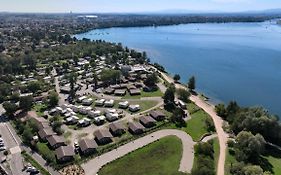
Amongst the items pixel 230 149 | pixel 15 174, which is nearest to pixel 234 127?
pixel 230 149

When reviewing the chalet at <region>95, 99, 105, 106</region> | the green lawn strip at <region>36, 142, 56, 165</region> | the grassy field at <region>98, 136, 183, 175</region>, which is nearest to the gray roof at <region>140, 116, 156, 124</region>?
the grassy field at <region>98, 136, 183, 175</region>

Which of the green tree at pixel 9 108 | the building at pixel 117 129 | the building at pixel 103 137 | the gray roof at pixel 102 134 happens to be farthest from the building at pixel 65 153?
the green tree at pixel 9 108

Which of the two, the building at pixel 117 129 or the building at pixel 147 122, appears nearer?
the building at pixel 117 129

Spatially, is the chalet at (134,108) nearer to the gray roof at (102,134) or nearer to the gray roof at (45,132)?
the gray roof at (102,134)

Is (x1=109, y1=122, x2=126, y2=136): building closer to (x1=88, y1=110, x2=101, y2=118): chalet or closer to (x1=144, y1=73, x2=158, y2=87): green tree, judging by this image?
(x1=88, y1=110, x2=101, y2=118): chalet

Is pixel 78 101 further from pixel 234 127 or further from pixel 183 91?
pixel 234 127

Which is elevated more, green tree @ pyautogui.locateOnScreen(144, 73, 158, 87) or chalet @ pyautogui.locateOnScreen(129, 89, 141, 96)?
green tree @ pyautogui.locateOnScreen(144, 73, 158, 87)
